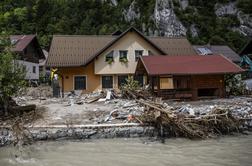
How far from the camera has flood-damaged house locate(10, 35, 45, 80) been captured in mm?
40438

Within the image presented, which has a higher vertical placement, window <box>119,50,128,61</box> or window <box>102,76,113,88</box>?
window <box>119,50,128,61</box>

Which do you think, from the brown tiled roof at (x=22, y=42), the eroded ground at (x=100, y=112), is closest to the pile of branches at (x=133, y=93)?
the eroded ground at (x=100, y=112)

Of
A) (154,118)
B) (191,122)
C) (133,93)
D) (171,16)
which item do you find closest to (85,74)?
(133,93)

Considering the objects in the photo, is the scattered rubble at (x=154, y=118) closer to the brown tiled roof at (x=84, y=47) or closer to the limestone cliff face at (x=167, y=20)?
the brown tiled roof at (x=84, y=47)

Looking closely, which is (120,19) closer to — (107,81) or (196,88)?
(107,81)

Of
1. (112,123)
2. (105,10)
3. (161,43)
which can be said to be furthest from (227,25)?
(112,123)

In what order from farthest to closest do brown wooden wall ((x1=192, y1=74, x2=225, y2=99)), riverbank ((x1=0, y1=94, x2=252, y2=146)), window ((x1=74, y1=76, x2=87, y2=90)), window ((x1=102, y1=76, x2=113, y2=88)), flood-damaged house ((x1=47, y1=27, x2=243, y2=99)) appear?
1. window ((x1=102, y1=76, x2=113, y2=88))
2. window ((x1=74, y1=76, x2=87, y2=90))
3. flood-damaged house ((x1=47, y1=27, x2=243, y2=99))
4. brown wooden wall ((x1=192, y1=74, x2=225, y2=99))
5. riverbank ((x1=0, y1=94, x2=252, y2=146))

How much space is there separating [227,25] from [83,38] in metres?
56.2

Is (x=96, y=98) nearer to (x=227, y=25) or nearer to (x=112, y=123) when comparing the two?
(x=112, y=123)

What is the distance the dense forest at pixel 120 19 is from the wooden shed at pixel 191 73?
168 ft

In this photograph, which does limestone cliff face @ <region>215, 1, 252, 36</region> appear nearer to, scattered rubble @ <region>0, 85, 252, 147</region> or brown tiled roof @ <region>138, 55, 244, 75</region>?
brown tiled roof @ <region>138, 55, 244, 75</region>

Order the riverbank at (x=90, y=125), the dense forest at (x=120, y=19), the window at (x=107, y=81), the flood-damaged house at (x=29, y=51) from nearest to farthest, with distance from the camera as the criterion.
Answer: the riverbank at (x=90, y=125) → the window at (x=107, y=81) → the flood-damaged house at (x=29, y=51) → the dense forest at (x=120, y=19)

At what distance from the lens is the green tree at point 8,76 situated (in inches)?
722

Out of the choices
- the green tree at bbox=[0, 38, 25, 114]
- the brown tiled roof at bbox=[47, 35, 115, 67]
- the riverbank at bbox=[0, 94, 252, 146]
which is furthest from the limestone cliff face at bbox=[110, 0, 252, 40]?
the green tree at bbox=[0, 38, 25, 114]
